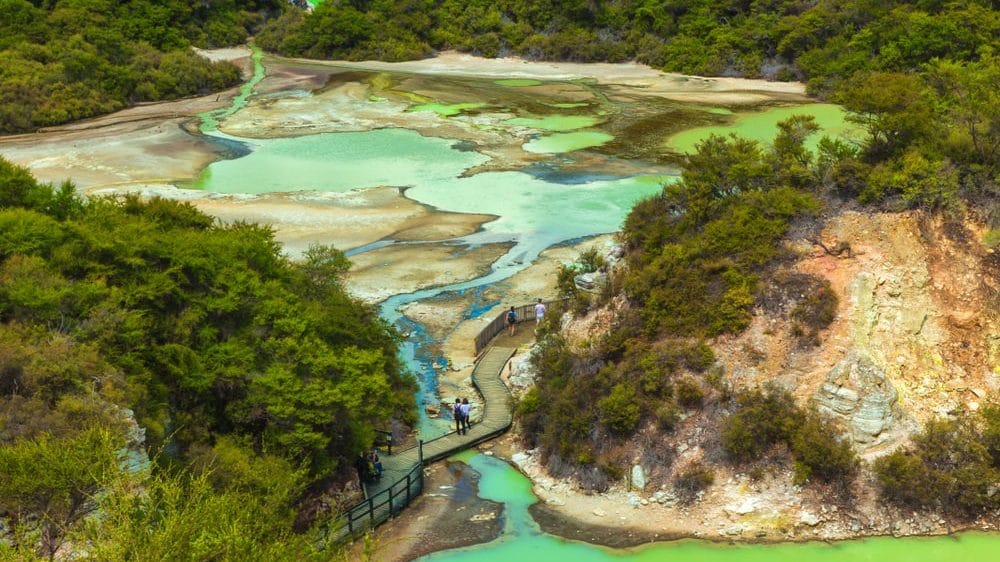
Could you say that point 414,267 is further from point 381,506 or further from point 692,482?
point 692,482

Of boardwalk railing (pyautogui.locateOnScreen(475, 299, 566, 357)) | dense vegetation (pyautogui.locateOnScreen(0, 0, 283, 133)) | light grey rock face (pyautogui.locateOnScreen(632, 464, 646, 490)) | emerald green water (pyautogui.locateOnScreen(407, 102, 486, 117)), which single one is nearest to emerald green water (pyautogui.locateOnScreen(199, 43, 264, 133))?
dense vegetation (pyautogui.locateOnScreen(0, 0, 283, 133))

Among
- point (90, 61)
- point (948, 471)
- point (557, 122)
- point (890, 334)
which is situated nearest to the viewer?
point (948, 471)

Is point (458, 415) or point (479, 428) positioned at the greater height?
point (458, 415)

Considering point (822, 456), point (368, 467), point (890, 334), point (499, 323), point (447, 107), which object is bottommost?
point (368, 467)

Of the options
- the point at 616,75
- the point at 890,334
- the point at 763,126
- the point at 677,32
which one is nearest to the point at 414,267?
the point at 890,334

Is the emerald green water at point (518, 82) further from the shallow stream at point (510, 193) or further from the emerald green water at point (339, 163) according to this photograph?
the emerald green water at point (339, 163)

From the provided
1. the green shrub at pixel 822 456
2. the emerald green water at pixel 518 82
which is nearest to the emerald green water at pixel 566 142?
the emerald green water at pixel 518 82

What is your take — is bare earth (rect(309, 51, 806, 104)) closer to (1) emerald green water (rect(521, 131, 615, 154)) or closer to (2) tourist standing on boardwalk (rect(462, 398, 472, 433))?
(1) emerald green water (rect(521, 131, 615, 154))
